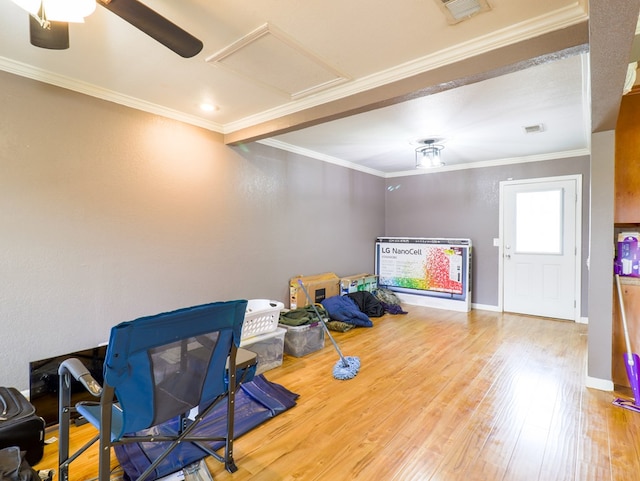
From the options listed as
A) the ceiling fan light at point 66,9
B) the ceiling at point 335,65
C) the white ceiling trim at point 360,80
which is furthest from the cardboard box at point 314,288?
the ceiling fan light at point 66,9

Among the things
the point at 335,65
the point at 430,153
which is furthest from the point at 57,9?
the point at 430,153

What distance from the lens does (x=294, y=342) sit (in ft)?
11.1

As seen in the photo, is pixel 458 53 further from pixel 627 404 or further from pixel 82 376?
pixel 627 404

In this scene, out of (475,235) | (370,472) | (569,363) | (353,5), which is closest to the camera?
(353,5)

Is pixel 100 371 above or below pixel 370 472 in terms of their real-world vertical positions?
above

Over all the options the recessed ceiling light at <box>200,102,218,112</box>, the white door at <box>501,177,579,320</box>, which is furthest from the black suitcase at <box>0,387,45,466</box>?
the white door at <box>501,177,579,320</box>

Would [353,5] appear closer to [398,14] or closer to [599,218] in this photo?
[398,14]

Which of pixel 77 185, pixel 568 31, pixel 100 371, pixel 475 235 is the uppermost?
pixel 568 31

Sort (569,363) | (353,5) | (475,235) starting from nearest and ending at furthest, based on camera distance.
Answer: (353,5) < (569,363) < (475,235)

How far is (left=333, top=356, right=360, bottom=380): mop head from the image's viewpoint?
2.88 metres

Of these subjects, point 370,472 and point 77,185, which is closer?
point 370,472

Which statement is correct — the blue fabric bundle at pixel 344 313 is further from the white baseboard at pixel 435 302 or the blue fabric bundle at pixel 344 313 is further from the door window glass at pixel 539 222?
the door window glass at pixel 539 222

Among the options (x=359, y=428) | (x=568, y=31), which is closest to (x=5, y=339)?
(x=359, y=428)

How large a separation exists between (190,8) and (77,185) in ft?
5.47
